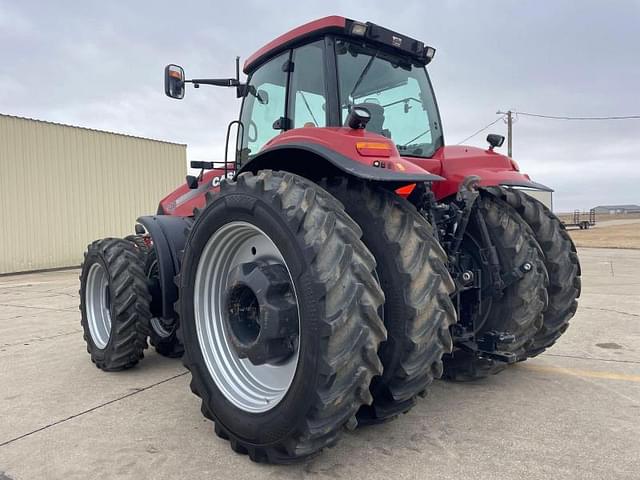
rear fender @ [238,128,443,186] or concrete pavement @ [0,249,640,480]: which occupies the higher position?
rear fender @ [238,128,443,186]

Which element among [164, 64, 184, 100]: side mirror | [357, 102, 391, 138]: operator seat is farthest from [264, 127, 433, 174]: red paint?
[164, 64, 184, 100]: side mirror

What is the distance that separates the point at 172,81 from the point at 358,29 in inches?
64.4

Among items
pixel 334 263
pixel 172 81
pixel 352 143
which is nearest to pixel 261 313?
pixel 334 263

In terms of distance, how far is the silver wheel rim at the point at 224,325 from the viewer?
2801 mm

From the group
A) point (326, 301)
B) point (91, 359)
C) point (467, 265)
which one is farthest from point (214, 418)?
point (91, 359)

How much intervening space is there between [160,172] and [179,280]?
52.2 ft

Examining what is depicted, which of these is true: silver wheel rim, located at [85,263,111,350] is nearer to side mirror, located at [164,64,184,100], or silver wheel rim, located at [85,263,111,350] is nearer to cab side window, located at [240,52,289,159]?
side mirror, located at [164,64,184,100]

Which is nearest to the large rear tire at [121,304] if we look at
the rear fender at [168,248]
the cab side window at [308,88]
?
the rear fender at [168,248]

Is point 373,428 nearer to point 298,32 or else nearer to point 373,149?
point 373,149

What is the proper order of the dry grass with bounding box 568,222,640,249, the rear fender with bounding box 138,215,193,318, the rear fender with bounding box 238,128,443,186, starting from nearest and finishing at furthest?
the rear fender with bounding box 238,128,443,186 → the rear fender with bounding box 138,215,193,318 → the dry grass with bounding box 568,222,640,249

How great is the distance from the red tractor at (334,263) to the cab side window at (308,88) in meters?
0.01

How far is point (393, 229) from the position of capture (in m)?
2.57

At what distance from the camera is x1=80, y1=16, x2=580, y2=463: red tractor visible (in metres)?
2.27

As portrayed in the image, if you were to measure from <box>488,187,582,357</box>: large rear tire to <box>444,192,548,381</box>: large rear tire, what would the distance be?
168 mm
